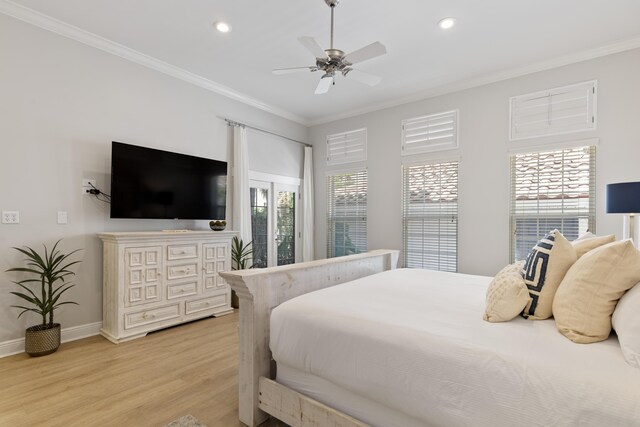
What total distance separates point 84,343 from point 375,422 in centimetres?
301

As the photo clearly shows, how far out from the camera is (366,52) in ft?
8.11

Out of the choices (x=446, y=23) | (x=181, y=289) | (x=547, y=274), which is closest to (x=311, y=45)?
(x=446, y=23)

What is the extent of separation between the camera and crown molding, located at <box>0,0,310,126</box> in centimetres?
281

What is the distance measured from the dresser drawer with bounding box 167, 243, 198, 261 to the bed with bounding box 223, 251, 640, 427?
1991mm

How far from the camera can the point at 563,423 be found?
0.98 metres

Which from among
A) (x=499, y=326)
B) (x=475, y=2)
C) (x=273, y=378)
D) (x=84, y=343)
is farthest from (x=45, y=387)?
(x=475, y=2)

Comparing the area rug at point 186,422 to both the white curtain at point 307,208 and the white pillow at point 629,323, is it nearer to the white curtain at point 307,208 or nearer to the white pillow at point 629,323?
the white pillow at point 629,323

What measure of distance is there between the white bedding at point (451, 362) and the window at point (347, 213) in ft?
11.0

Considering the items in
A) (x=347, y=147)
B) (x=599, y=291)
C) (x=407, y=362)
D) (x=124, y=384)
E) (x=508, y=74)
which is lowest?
(x=124, y=384)

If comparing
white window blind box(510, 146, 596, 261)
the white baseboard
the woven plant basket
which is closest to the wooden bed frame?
the woven plant basket

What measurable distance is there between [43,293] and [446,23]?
14.5 ft

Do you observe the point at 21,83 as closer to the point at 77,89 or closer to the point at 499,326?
the point at 77,89

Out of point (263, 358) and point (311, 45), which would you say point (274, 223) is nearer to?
point (311, 45)

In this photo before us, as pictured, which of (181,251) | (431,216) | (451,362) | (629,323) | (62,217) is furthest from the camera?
(431,216)
